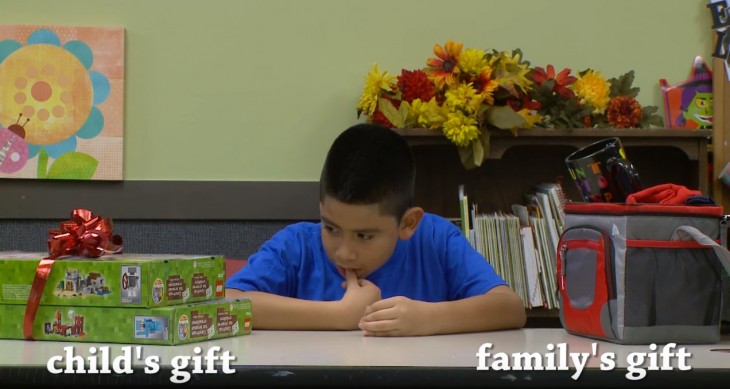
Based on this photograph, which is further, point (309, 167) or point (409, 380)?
point (309, 167)

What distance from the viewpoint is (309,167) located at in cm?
264

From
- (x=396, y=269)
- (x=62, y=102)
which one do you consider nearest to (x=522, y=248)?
(x=396, y=269)

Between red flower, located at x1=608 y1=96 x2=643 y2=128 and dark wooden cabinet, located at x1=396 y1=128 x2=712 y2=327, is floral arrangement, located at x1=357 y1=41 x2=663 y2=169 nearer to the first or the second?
red flower, located at x1=608 y1=96 x2=643 y2=128

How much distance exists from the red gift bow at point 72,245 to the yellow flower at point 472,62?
1309mm

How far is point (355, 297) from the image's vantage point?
1.51 metres

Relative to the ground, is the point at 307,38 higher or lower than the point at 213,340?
higher

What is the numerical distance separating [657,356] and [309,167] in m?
1.63

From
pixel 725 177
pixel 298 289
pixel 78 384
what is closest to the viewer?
pixel 78 384

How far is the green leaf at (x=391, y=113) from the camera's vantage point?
7.84 feet

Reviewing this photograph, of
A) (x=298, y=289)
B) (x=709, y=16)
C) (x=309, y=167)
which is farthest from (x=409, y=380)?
(x=709, y=16)

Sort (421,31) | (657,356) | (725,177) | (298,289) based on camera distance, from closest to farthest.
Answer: (657,356)
(298,289)
(725,177)
(421,31)

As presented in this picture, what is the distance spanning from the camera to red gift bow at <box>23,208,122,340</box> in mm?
1214

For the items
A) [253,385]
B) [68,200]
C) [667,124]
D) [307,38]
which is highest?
[307,38]

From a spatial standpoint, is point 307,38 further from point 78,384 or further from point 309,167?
point 78,384
